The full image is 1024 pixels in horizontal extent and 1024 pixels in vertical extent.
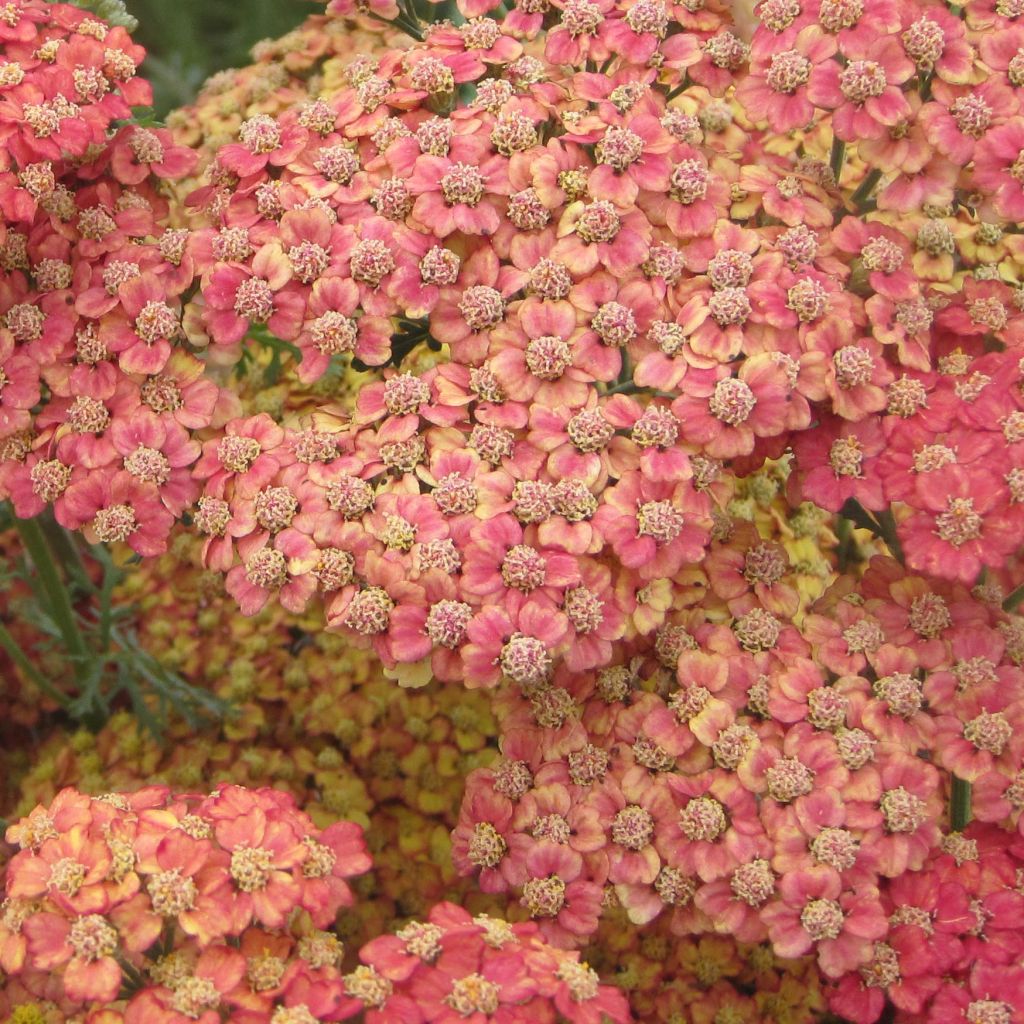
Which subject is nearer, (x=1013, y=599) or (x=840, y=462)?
(x=840, y=462)

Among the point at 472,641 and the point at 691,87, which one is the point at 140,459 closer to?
the point at 472,641

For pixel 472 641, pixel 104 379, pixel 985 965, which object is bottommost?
pixel 985 965

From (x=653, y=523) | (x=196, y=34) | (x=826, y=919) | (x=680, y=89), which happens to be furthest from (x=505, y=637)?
(x=196, y=34)

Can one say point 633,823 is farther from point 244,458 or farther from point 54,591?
point 54,591

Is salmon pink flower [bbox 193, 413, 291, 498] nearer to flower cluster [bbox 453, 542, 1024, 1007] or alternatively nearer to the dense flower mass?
the dense flower mass

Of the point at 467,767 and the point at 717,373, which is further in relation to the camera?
the point at 467,767

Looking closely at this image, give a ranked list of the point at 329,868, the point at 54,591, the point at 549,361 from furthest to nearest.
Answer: the point at 54,591, the point at 549,361, the point at 329,868

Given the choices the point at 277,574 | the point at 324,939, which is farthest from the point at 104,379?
the point at 324,939
